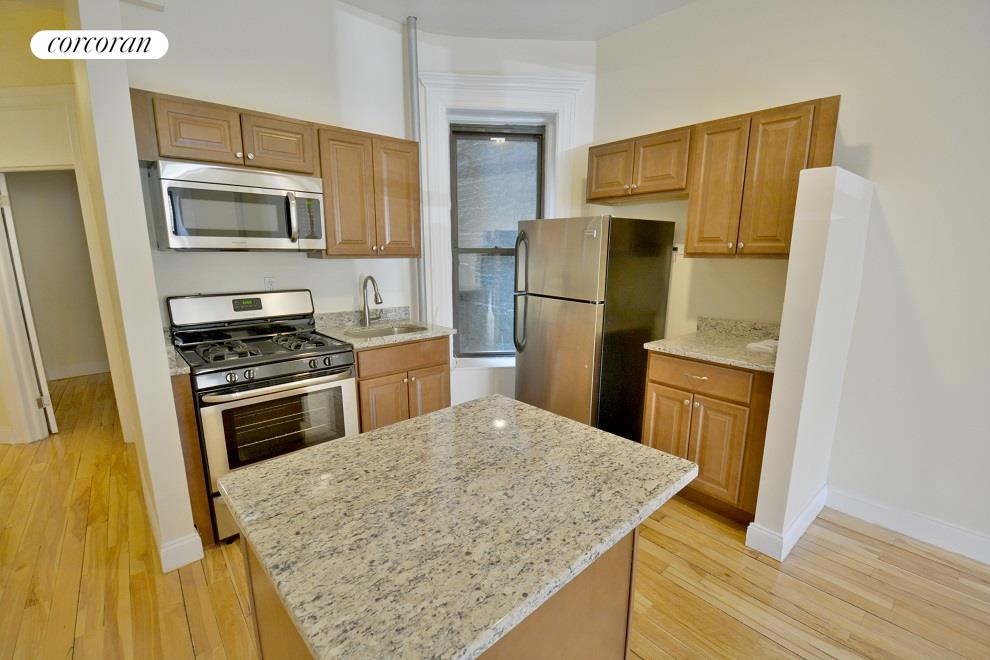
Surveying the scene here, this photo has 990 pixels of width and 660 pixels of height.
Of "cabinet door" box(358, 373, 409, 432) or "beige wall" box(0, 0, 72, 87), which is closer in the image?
"cabinet door" box(358, 373, 409, 432)

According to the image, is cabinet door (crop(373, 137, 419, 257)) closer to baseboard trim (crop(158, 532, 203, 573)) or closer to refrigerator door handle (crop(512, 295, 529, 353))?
refrigerator door handle (crop(512, 295, 529, 353))

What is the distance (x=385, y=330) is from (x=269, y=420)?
1.03 meters

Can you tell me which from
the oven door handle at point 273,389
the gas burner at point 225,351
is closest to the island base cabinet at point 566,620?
the oven door handle at point 273,389

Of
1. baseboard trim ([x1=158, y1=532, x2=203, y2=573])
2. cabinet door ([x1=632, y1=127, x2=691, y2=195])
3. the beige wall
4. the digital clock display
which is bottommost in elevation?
baseboard trim ([x1=158, y1=532, x2=203, y2=573])

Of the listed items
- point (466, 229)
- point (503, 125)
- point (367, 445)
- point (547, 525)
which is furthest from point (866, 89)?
point (367, 445)

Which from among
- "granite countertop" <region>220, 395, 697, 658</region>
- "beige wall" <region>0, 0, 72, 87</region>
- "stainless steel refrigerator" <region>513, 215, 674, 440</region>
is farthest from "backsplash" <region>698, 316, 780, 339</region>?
"beige wall" <region>0, 0, 72, 87</region>

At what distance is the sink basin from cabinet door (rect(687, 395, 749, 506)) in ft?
5.86

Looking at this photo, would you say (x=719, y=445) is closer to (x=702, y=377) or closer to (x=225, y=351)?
(x=702, y=377)

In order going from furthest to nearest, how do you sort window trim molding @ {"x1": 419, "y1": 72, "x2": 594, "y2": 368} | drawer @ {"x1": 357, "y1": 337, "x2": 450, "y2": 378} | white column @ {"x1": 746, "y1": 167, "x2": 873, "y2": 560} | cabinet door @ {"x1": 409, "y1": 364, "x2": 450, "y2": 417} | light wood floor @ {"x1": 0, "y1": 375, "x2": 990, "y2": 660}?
window trim molding @ {"x1": 419, "y1": 72, "x2": 594, "y2": 368}, cabinet door @ {"x1": 409, "y1": 364, "x2": 450, "y2": 417}, drawer @ {"x1": 357, "y1": 337, "x2": 450, "y2": 378}, white column @ {"x1": 746, "y1": 167, "x2": 873, "y2": 560}, light wood floor @ {"x1": 0, "y1": 375, "x2": 990, "y2": 660}

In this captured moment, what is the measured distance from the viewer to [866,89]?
2158 mm

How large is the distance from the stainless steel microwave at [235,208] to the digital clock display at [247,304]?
0.42 meters

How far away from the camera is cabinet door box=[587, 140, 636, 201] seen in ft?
9.14

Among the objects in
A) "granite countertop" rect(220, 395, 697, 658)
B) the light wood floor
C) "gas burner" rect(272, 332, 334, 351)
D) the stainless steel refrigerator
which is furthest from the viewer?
the stainless steel refrigerator

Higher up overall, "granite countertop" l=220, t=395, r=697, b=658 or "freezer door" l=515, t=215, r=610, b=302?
"freezer door" l=515, t=215, r=610, b=302
